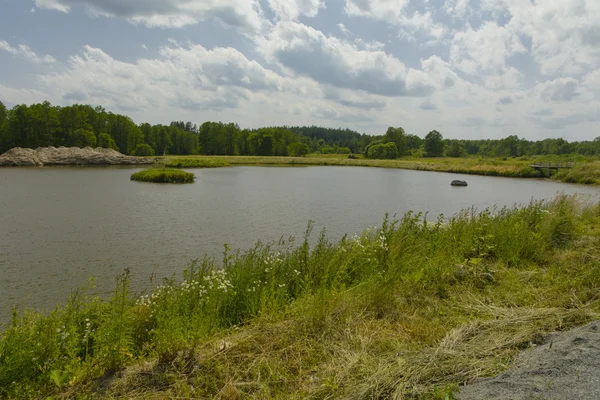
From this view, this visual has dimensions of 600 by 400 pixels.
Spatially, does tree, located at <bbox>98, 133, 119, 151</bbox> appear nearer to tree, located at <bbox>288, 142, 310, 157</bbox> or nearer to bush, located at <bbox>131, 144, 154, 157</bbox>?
A: bush, located at <bbox>131, 144, 154, 157</bbox>

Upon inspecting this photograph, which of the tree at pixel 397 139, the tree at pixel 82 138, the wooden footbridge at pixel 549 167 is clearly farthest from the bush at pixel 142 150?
the wooden footbridge at pixel 549 167

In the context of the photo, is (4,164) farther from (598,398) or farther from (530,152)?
(530,152)

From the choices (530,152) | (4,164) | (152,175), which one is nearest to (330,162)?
(152,175)

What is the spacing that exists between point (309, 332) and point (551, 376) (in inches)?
102

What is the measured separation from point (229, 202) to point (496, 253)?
17802 mm

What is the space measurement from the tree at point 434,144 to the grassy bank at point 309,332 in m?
125

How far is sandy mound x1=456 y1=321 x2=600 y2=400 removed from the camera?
3.06 m

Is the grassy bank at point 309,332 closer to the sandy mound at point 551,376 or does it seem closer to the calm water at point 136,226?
the sandy mound at point 551,376

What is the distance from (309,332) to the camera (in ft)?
15.3

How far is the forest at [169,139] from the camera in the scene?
3273 inches

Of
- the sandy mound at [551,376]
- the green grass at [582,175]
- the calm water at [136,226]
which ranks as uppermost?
the green grass at [582,175]

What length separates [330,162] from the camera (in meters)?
87.3

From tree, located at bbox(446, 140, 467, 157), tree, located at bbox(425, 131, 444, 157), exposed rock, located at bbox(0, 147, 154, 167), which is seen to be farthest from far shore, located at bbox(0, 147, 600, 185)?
tree, located at bbox(446, 140, 467, 157)

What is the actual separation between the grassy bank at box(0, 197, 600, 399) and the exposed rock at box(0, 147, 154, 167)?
240ft
